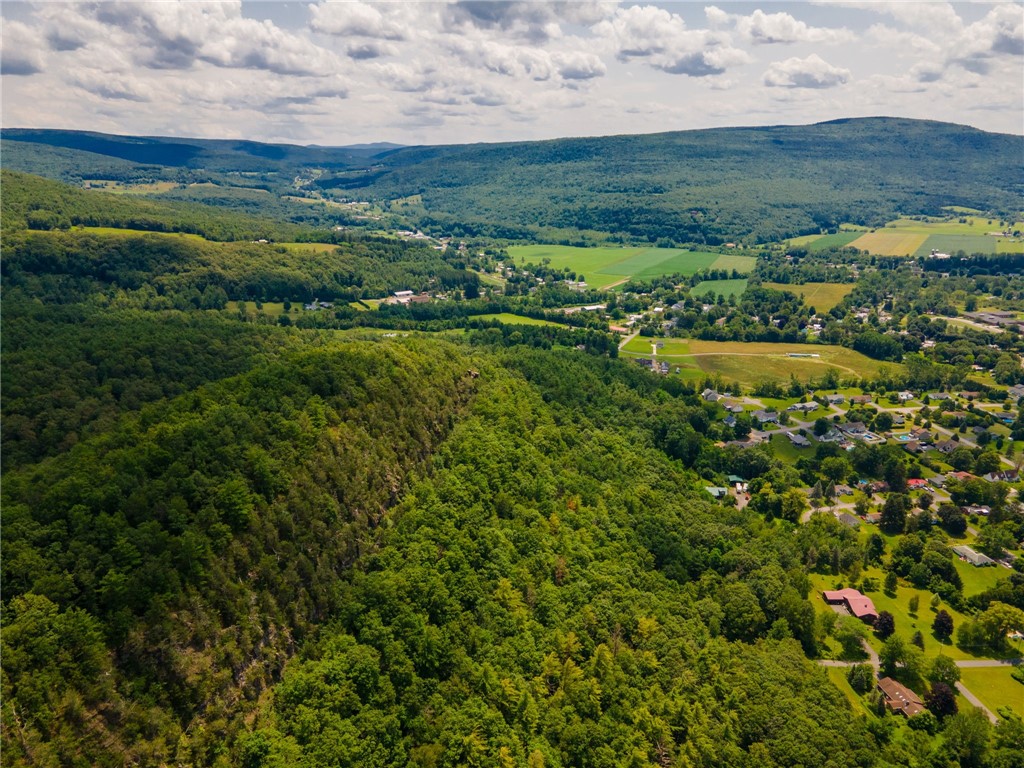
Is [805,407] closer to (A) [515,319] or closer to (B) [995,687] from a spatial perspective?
(B) [995,687]

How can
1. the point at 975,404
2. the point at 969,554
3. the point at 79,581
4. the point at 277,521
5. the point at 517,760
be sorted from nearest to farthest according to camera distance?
the point at 79,581
the point at 517,760
the point at 277,521
the point at 969,554
the point at 975,404

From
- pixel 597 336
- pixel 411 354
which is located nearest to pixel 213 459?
pixel 411 354

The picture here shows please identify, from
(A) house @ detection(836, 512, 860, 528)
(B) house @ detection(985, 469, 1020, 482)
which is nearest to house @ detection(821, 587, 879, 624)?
(A) house @ detection(836, 512, 860, 528)

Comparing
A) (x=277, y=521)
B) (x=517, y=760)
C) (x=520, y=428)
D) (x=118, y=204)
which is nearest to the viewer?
(x=517, y=760)

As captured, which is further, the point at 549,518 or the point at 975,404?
the point at 975,404

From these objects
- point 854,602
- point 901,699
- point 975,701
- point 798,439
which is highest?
point 798,439

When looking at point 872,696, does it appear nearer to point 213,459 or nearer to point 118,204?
point 213,459

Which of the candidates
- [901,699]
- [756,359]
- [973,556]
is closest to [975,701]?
[901,699]
